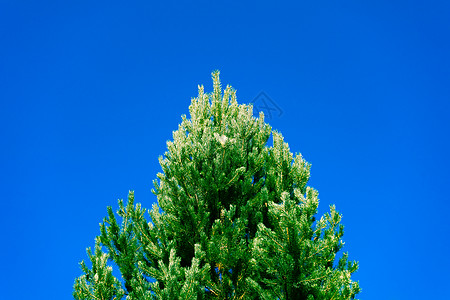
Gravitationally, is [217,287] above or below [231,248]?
below

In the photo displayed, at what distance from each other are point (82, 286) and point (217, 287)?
1.94 metres

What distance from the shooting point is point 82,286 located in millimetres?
4090

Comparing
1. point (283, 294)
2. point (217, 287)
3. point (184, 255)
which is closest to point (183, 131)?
point (184, 255)

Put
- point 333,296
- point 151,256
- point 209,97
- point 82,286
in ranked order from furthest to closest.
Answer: point 209,97, point 151,256, point 82,286, point 333,296

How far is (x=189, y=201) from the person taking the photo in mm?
5035

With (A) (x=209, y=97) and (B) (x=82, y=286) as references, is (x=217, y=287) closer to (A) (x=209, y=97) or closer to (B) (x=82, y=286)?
(B) (x=82, y=286)

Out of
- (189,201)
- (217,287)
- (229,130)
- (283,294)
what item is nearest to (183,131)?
(229,130)

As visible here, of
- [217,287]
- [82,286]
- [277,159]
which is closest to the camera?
[82,286]

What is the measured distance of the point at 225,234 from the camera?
451cm

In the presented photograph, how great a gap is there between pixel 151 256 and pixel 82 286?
1.11m

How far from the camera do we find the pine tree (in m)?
3.80

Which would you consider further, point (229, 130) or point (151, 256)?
point (229, 130)

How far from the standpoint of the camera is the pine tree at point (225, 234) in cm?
380

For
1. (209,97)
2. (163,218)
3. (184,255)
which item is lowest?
(184,255)
